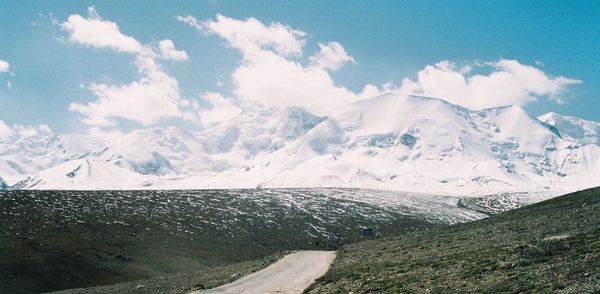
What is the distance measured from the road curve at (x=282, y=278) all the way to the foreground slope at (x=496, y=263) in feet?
9.21

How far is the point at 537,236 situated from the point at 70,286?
7088 centimetres

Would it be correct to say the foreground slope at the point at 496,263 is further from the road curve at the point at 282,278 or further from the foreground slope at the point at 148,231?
the foreground slope at the point at 148,231

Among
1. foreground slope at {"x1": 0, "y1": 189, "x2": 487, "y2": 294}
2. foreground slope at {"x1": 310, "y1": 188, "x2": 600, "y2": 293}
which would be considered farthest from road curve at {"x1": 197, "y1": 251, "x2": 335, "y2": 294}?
foreground slope at {"x1": 0, "y1": 189, "x2": 487, "y2": 294}

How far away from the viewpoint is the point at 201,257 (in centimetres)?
10638

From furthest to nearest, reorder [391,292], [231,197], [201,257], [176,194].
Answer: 1. [231,197]
2. [176,194]
3. [201,257]
4. [391,292]

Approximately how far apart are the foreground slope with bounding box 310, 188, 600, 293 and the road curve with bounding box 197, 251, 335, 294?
9.21 feet

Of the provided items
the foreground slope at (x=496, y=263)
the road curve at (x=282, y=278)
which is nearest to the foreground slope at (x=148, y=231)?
the road curve at (x=282, y=278)

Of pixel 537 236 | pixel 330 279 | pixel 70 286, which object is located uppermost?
pixel 537 236

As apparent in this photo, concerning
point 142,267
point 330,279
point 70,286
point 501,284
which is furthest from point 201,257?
point 501,284

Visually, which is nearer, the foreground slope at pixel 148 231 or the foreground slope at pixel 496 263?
the foreground slope at pixel 496 263

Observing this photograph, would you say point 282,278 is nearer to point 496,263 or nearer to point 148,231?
point 496,263

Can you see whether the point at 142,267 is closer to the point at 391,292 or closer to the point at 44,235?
the point at 44,235

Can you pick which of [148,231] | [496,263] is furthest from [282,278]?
[148,231]

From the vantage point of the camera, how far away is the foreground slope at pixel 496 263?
26.9m
